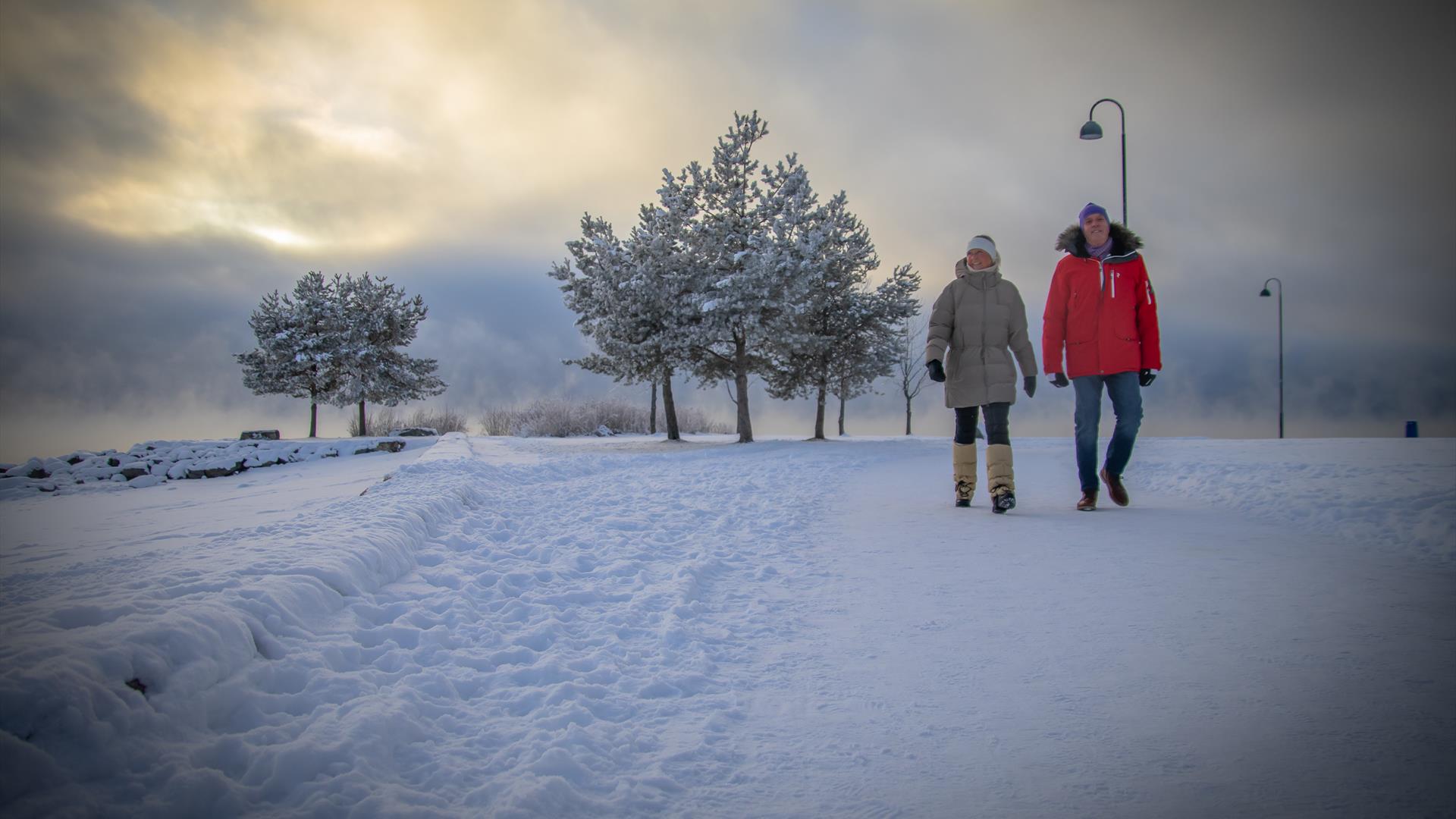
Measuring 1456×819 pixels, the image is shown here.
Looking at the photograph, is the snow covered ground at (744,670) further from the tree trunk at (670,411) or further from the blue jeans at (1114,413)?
the tree trunk at (670,411)

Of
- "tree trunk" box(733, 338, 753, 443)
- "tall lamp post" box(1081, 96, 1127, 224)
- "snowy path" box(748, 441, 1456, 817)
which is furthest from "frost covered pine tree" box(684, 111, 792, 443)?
"snowy path" box(748, 441, 1456, 817)

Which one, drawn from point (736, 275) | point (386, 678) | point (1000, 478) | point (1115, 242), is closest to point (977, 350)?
point (1000, 478)

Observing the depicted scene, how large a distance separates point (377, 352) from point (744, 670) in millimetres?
30832

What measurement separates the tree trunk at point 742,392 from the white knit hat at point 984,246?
13456 millimetres

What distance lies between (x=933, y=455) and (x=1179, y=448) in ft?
14.4

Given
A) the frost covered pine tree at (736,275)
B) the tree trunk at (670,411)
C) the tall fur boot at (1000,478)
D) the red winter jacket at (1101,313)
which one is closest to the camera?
the tall fur boot at (1000,478)

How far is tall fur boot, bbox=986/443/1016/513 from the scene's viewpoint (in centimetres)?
582

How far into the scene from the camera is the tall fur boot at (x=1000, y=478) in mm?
5824

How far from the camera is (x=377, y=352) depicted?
29156 mm

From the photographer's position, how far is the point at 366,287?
30.9 meters

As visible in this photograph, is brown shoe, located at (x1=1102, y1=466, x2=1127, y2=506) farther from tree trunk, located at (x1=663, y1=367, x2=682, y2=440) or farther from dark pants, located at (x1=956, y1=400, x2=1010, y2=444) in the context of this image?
tree trunk, located at (x1=663, y1=367, x2=682, y2=440)

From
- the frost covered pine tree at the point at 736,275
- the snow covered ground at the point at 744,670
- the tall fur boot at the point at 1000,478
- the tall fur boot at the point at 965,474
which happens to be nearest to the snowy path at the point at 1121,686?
the snow covered ground at the point at 744,670

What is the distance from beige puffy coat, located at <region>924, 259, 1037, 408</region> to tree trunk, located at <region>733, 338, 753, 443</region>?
13550 mm

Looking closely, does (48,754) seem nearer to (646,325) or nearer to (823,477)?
(823,477)
